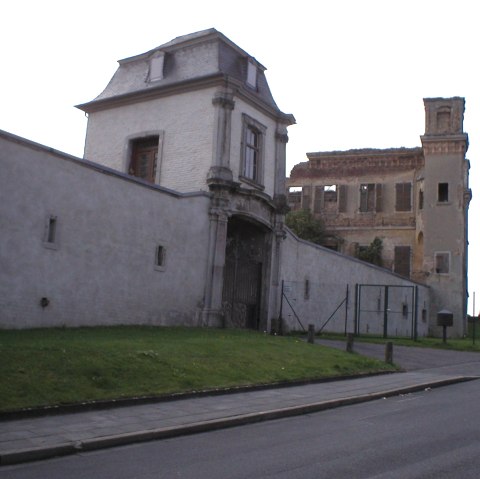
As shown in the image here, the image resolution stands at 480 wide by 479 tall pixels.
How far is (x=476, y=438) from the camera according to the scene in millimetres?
8531

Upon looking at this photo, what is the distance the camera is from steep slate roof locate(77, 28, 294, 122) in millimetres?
25094

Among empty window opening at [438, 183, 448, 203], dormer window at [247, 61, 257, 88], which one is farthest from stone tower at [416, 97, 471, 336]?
dormer window at [247, 61, 257, 88]

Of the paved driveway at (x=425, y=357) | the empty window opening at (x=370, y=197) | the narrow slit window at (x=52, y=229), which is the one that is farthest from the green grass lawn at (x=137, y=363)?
the empty window opening at (x=370, y=197)

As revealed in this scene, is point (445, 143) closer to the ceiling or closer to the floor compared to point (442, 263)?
closer to the ceiling

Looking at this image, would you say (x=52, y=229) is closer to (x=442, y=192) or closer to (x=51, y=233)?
(x=51, y=233)

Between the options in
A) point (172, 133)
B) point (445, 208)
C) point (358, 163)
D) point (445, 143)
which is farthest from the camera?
point (358, 163)

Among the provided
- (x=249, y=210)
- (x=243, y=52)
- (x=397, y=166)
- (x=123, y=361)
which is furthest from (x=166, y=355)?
(x=397, y=166)

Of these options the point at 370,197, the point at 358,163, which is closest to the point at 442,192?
the point at 370,197

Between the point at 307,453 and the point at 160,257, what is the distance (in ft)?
46.9

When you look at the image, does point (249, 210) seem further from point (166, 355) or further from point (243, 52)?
point (166, 355)

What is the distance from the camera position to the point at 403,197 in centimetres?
4781

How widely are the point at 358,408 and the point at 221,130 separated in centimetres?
1465

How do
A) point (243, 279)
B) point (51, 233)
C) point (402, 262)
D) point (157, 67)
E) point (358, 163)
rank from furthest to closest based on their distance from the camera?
point (358, 163)
point (402, 262)
point (157, 67)
point (243, 279)
point (51, 233)

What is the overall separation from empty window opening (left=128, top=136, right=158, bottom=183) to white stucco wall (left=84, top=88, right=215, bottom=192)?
41 centimetres
